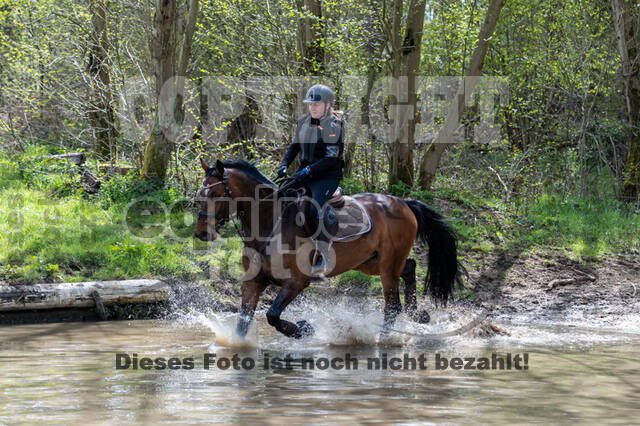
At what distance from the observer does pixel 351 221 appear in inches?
325

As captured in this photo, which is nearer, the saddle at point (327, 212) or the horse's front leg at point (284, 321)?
the horse's front leg at point (284, 321)

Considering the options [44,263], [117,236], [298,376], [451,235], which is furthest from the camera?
[117,236]

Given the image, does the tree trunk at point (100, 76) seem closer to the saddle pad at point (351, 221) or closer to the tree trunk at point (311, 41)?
the tree trunk at point (311, 41)

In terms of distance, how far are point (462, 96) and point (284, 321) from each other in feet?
29.1

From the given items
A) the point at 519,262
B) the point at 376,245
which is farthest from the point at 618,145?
the point at 376,245

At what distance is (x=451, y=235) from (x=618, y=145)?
8740 millimetres

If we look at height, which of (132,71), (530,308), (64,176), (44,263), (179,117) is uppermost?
(132,71)

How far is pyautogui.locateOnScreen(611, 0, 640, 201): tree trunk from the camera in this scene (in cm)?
1419

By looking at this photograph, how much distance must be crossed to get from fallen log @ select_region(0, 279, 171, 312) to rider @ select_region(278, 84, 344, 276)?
3.32 metres

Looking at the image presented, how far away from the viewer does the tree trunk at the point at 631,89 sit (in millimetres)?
14188

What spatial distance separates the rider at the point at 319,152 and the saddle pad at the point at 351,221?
352mm

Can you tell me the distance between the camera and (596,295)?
35.3ft

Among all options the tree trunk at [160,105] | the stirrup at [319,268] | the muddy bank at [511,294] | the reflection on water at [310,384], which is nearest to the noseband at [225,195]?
the stirrup at [319,268]

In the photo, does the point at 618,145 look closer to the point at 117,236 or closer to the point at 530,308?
the point at 530,308
